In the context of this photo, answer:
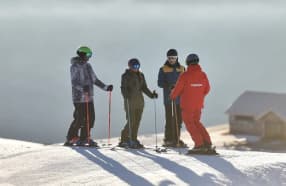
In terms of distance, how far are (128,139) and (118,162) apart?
2039mm

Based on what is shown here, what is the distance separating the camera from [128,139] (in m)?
13.5

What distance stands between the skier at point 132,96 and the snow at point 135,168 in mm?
812

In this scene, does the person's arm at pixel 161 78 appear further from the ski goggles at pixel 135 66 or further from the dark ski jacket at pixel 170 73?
the ski goggles at pixel 135 66

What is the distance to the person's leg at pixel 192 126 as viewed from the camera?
12.2 meters

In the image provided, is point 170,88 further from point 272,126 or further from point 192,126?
point 272,126

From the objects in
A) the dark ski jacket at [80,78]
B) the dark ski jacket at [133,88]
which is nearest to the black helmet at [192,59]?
the dark ski jacket at [133,88]

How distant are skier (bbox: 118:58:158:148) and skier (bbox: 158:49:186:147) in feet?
1.10

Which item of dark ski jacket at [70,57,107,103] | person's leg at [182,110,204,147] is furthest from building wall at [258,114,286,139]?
person's leg at [182,110,204,147]

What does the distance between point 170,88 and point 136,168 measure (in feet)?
9.07

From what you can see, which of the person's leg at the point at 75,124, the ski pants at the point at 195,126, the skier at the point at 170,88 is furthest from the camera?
the skier at the point at 170,88

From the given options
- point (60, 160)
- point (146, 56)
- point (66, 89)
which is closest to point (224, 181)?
point (60, 160)

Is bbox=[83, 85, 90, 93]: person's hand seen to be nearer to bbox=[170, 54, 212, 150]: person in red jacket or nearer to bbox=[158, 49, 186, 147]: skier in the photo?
bbox=[158, 49, 186, 147]: skier

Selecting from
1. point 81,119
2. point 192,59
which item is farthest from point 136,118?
point 192,59

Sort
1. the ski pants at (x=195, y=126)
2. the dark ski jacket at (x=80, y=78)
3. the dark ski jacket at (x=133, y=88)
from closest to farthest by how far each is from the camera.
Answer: the ski pants at (x=195, y=126), the dark ski jacket at (x=80, y=78), the dark ski jacket at (x=133, y=88)
